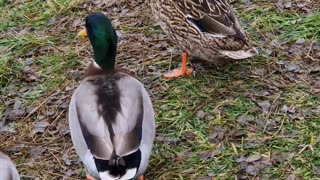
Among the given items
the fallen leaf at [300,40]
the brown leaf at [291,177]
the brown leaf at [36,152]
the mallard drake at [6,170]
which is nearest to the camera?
the mallard drake at [6,170]

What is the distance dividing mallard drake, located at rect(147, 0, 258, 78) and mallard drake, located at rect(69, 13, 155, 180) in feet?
3.05

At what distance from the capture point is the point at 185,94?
5555 millimetres

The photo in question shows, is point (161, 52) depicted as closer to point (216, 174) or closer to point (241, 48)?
point (241, 48)

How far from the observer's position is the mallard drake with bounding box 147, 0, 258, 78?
5500mm

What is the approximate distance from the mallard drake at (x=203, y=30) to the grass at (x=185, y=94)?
0.22m

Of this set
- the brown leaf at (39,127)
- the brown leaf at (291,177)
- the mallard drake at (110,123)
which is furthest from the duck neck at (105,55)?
the brown leaf at (291,177)

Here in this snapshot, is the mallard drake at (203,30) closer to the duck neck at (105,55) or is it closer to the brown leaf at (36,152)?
the duck neck at (105,55)

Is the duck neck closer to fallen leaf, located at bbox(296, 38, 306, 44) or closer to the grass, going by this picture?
the grass

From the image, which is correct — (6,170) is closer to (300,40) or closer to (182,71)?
(182,71)

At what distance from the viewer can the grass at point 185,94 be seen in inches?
194

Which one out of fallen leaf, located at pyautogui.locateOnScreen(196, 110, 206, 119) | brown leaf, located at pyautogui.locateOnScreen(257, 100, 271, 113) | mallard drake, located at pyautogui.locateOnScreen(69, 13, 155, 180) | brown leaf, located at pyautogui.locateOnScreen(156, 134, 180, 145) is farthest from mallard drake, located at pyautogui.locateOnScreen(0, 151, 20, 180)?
brown leaf, located at pyautogui.locateOnScreen(257, 100, 271, 113)

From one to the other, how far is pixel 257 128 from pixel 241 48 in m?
0.68

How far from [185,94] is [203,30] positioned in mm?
500

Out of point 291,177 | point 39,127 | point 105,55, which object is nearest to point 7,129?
point 39,127
